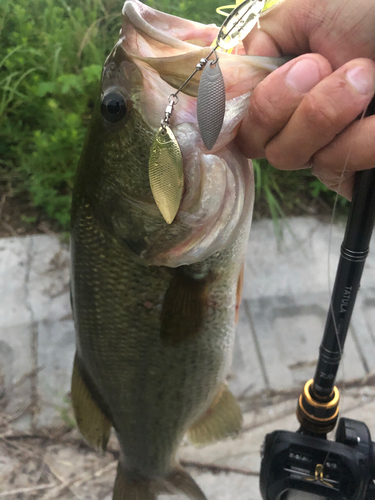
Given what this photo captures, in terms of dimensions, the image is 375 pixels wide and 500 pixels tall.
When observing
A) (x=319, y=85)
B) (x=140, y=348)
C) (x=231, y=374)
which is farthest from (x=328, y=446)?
(x=231, y=374)

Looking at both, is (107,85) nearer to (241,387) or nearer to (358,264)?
(358,264)

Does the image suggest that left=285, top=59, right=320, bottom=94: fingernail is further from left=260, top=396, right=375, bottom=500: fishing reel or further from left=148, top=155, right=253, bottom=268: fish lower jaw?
left=260, top=396, right=375, bottom=500: fishing reel

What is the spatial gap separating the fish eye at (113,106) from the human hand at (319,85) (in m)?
0.23

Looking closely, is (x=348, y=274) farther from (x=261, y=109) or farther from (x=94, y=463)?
(x=94, y=463)

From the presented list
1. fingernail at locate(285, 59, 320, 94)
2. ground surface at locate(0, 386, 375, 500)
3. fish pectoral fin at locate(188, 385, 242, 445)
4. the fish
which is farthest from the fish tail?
fingernail at locate(285, 59, 320, 94)

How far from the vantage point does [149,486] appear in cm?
129

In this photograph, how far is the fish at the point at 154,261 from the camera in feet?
2.36

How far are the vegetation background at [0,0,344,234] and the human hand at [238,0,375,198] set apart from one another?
5.29 ft

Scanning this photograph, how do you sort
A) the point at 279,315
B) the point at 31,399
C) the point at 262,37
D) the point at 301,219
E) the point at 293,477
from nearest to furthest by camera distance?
the point at 262,37 < the point at 293,477 < the point at 31,399 < the point at 279,315 < the point at 301,219

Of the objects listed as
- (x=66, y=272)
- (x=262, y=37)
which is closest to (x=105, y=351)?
(x=262, y=37)

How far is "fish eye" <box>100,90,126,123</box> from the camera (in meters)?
0.77

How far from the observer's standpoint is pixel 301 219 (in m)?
2.52

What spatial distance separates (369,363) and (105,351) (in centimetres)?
139

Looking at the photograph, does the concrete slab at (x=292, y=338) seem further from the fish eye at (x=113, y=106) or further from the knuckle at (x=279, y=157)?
the fish eye at (x=113, y=106)
